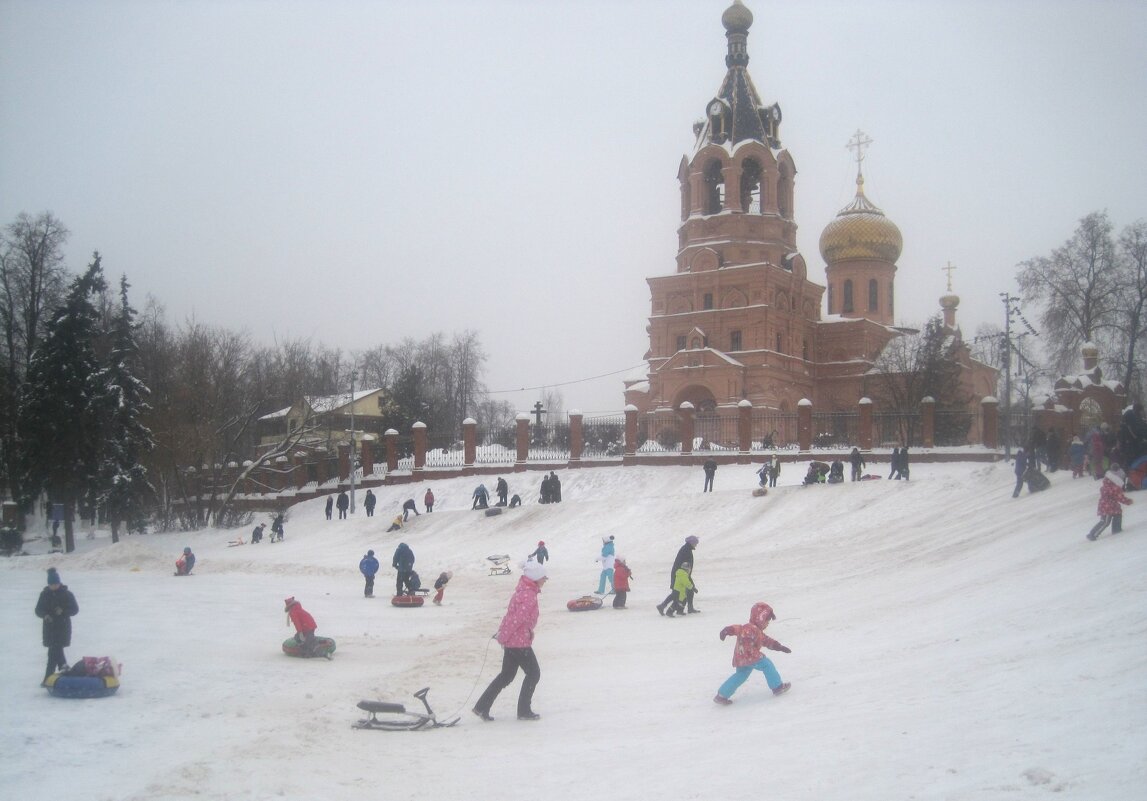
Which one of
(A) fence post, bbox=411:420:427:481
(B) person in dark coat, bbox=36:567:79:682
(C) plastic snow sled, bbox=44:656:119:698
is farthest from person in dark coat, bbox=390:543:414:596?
(A) fence post, bbox=411:420:427:481

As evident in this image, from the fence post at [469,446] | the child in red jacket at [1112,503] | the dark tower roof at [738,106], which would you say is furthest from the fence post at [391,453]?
the child in red jacket at [1112,503]

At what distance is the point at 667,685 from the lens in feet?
31.0

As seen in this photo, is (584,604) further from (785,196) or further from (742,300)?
(785,196)

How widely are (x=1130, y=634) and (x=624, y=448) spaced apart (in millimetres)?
28663

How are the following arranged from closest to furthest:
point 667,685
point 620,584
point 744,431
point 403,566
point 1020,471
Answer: point 667,685, point 620,584, point 403,566, point 1020,471, point 744,431

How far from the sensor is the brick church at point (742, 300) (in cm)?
4403

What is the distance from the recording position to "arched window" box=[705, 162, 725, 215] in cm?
4731

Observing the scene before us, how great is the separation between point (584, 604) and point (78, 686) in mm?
8720

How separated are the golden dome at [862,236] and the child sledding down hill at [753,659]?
48460 mm

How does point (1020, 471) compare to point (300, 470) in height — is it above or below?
above

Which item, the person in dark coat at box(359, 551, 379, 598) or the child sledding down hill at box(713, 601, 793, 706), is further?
the person in dark coat at box(359, 551, 379, 598)

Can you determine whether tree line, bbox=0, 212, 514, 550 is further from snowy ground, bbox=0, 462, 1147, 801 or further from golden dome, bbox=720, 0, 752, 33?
golden dome, bbox=720, 0, 752, 33

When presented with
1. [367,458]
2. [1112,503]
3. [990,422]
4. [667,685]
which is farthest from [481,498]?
[667,685]

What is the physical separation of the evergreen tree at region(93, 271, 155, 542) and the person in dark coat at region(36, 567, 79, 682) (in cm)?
2671
